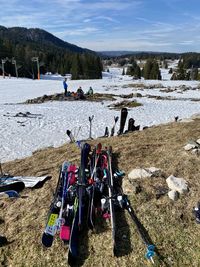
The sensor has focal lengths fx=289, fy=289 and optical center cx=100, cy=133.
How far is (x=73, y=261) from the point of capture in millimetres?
4723

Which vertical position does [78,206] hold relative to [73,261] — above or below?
above

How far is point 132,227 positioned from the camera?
5.34 meters

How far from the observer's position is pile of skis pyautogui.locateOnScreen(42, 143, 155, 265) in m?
5.00

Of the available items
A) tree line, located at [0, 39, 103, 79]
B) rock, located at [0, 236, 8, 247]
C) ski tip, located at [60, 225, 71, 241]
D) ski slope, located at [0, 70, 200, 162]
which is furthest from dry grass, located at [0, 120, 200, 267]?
tree line, located at [0, 39, 103, 79]

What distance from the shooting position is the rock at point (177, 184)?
610 centimetres

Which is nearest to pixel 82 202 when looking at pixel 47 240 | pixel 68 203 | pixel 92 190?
pixel 68 203

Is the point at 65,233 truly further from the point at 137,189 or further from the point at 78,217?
the point at 137,189

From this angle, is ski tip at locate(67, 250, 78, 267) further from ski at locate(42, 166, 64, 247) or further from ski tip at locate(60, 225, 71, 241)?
ski at locate(42, 166, 64, 247)

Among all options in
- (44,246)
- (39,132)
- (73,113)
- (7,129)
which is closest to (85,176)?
(44,246)

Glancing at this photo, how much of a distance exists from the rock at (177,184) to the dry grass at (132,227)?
0.44 feet

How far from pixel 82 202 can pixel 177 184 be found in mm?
2116

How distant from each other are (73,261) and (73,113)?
60.8ft

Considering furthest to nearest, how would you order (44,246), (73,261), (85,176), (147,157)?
(147,157)
(85,176)
(44,246)
(73,261)

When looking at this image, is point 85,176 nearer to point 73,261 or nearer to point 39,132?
point 73,261
